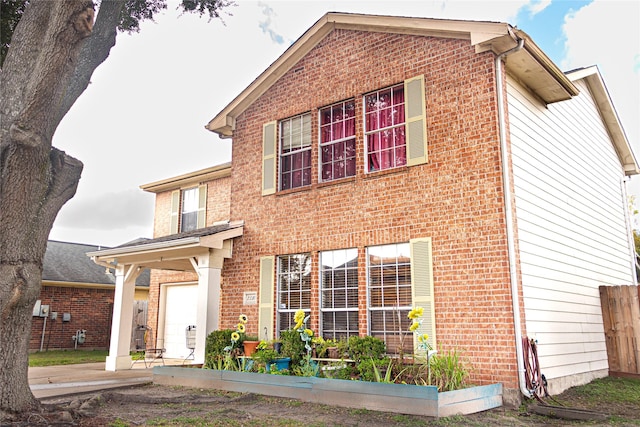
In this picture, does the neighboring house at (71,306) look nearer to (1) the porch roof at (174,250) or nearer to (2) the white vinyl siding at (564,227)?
(1) the porch roof at (174,250)

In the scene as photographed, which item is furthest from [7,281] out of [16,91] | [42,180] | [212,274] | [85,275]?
[85,275]

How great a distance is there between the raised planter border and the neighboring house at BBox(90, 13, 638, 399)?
84 centimetres

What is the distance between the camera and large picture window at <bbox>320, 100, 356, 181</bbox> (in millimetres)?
10641

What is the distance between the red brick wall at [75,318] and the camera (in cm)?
2022

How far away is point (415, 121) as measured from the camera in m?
9.54

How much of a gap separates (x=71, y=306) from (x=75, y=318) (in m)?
0.50

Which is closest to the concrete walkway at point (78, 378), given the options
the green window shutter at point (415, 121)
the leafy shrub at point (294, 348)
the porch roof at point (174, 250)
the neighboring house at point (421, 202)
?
the neighboring house at point (421, 202)

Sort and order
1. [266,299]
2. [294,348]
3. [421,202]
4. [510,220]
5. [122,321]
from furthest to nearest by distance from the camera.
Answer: [122,321] < [266,299] < [294,348] < [421,202] < [510,220]

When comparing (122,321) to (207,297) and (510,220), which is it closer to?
(207,297)

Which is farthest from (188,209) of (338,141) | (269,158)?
(338,141)

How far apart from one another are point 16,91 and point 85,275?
17.3 meters

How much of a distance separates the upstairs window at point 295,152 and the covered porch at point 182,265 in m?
1.58

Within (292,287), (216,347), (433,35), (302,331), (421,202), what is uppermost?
(433,35)

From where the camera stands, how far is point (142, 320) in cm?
2061
